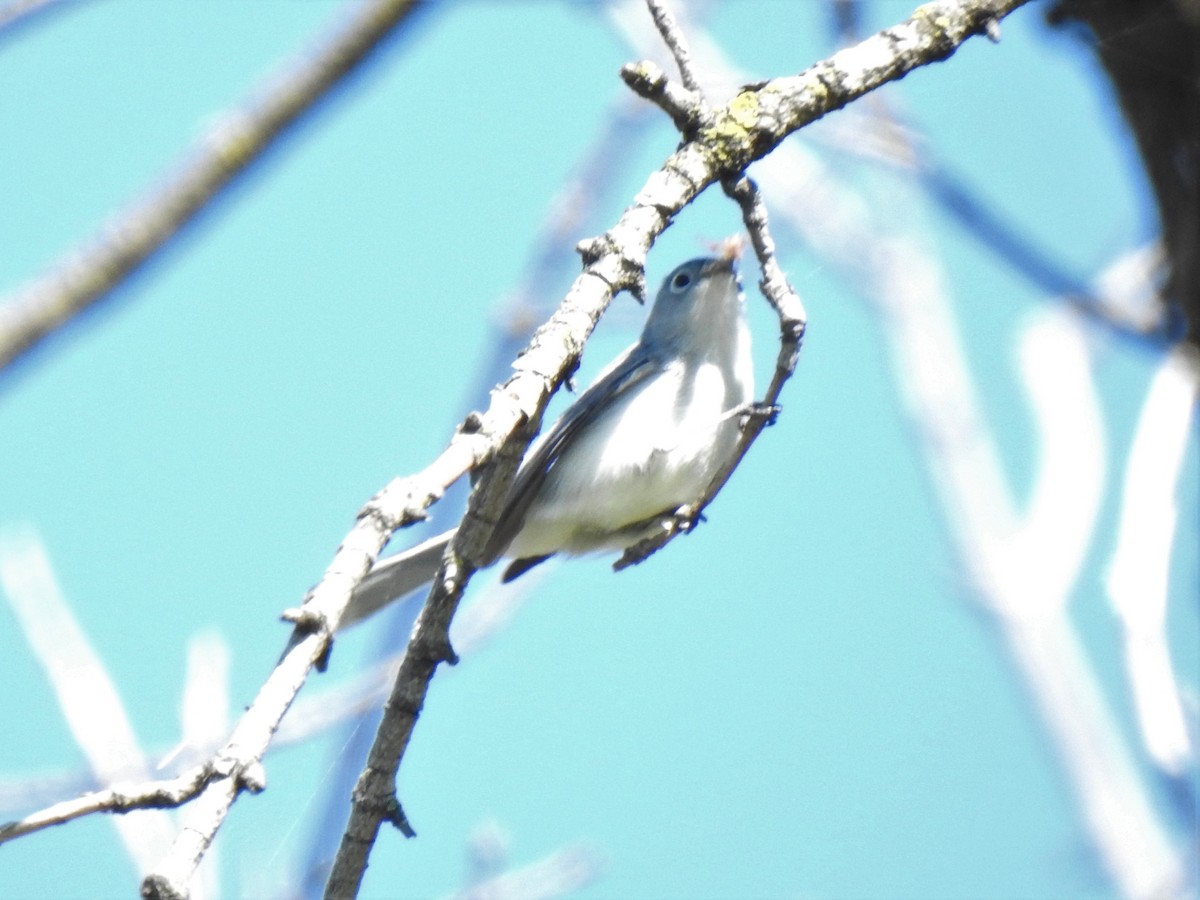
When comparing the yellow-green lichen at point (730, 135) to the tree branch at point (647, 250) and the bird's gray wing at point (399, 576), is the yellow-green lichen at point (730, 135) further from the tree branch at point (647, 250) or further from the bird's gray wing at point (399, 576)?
the bird's gray wing at point (399, 576)

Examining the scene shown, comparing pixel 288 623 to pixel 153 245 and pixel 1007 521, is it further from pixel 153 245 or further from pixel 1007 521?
pixel 1007 521

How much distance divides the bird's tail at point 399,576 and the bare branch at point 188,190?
1296 millimetres

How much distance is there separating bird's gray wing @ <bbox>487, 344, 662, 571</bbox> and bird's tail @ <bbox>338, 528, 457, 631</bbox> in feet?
0.50

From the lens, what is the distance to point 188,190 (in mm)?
2525

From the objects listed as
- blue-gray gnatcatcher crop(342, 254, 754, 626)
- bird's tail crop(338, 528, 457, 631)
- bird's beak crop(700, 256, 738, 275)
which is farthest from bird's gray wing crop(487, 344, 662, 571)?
bird's beak crop(700, 256, 738, 275)

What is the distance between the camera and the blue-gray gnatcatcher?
3.61 meters

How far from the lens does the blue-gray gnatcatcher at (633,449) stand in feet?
11.8

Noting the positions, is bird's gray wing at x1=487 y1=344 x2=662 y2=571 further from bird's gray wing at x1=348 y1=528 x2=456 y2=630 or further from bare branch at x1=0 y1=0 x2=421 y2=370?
bare branch at x1=0 y1=0 x2=421 y2=370

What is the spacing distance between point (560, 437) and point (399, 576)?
A: 63 cm

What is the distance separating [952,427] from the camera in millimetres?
9219

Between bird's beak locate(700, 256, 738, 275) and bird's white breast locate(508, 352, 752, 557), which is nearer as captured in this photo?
bird's white breast locate(508, 352, 752, 557)

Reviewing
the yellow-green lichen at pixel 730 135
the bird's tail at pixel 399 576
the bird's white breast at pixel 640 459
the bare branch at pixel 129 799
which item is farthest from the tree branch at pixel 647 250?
the bird's tail at pixel 399 576

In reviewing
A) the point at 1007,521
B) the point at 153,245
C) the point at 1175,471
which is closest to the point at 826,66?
the point at 153,245

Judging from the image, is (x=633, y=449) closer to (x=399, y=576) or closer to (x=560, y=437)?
(x=560, y=437)
